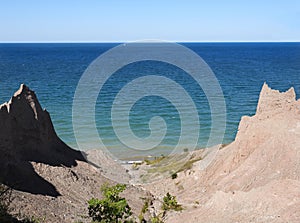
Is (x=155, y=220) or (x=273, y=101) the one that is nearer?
(x=155, y=220)

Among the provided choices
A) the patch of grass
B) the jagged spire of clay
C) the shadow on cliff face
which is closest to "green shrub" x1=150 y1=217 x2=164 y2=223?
the patch of grass

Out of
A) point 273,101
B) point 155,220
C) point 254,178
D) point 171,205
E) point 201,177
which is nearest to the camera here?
point 155,220

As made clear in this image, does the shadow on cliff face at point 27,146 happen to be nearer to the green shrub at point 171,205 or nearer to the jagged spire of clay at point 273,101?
the green shrub at point 171,205

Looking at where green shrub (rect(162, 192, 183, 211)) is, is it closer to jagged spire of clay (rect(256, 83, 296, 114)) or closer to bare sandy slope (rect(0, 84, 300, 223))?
bare sandy slope (rect(0, 84, 300, 223))

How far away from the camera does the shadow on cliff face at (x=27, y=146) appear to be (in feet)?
98.4

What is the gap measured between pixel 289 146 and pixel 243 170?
3.61 metres

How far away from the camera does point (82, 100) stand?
83625 millimetres

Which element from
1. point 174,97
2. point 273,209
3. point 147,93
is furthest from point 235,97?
point 273,209

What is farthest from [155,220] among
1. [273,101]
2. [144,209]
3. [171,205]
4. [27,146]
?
[273,101]

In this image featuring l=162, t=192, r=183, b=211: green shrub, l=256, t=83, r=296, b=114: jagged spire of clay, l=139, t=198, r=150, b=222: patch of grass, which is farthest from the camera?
l=256, t=83, r=296, b=114: jagged spire of clay

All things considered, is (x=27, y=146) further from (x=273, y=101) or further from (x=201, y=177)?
(x=273, y=101)

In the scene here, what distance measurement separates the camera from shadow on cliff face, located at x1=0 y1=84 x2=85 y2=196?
1181 inches

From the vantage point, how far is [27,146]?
35219 millimetres

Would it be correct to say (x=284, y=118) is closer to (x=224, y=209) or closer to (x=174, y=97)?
(x=224, y=209)
